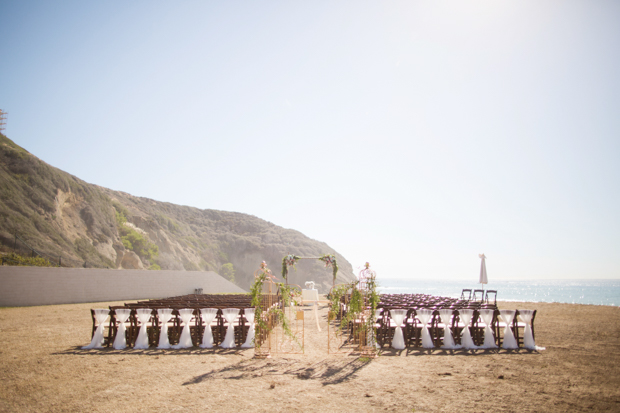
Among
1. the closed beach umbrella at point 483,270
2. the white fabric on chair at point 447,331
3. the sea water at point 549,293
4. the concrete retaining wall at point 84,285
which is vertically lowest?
the sea water at point 549,293

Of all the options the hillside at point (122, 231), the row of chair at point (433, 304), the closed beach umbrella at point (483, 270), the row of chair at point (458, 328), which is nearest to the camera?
the row of chair at point (458, 328)

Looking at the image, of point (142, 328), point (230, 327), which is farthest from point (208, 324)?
point (142, 328)

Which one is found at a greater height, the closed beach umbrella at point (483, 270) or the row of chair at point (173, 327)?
the closed beach umbrella at point (483, 270)

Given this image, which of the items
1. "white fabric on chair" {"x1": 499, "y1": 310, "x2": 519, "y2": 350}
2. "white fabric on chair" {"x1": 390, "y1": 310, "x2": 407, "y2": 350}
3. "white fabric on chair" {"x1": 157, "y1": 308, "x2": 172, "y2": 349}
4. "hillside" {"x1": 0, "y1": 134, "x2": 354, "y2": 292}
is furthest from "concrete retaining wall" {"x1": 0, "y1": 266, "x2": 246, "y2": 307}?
"white fabric on chair" {"x1": 499, "y1": 310, "x2": 519, "y2": 350}

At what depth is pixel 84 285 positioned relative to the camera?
2038 cm

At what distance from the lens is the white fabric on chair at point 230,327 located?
809 cm

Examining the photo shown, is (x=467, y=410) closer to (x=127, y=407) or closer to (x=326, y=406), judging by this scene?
(x=326, y=406)

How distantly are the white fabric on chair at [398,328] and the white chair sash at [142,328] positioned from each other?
17.3ft

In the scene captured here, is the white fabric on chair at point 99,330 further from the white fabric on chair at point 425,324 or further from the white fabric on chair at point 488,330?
the white fabric on chair at point 488,330

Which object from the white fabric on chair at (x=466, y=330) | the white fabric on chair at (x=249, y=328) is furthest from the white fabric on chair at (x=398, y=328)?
the white fabric on chair at (x=249, y=328)

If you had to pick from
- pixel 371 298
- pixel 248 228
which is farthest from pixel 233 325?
pixel 248 228

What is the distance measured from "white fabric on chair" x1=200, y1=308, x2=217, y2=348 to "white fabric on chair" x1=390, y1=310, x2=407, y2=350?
3850 millimetres

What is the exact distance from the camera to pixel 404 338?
8.30 m

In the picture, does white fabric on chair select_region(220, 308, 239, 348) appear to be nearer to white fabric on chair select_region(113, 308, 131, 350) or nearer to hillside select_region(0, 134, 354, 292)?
white fabric on chair select_region(113, 308, 131, 350)
